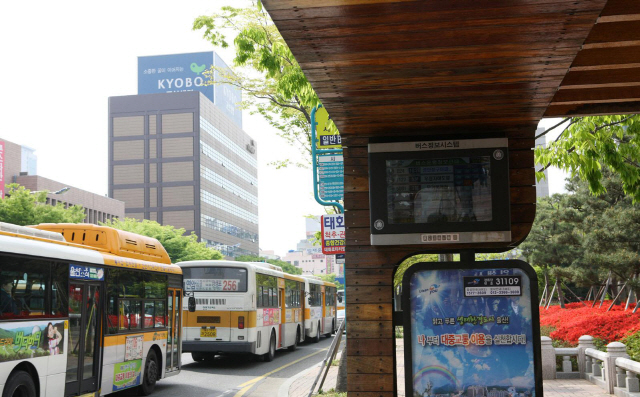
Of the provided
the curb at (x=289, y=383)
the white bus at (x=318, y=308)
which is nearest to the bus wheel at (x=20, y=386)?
the curb at (x=289, y=383)

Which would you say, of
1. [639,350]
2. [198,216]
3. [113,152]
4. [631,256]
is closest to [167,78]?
[113,152]

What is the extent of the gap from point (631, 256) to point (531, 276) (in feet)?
59.2

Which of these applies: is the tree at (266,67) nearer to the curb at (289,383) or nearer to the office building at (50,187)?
the curb at (289,383)

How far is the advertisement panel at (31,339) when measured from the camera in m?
8.36

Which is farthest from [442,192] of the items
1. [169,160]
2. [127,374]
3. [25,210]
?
[169,160]

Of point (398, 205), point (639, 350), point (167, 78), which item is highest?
point (167, 78)

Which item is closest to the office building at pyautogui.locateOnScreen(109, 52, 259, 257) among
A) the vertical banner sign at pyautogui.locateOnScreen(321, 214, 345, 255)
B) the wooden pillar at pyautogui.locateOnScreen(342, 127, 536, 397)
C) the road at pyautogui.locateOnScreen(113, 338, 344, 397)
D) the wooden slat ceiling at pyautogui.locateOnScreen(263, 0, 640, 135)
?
the road at pyautogui.locateOnScreen(113, 338, 344, 397)

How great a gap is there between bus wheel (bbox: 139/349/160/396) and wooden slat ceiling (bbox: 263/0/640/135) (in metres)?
8.87

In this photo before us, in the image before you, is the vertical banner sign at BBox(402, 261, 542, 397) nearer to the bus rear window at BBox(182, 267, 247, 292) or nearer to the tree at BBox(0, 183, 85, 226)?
the bus rear window at BBox(182, 267, 247, 292)

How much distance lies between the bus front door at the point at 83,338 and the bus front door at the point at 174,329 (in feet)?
11.4

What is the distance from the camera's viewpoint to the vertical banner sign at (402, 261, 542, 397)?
5.40 m

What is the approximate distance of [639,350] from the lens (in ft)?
36.6

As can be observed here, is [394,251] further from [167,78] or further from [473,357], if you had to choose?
[167,78]

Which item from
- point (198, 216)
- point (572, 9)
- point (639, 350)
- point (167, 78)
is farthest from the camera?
point (167, 78)
